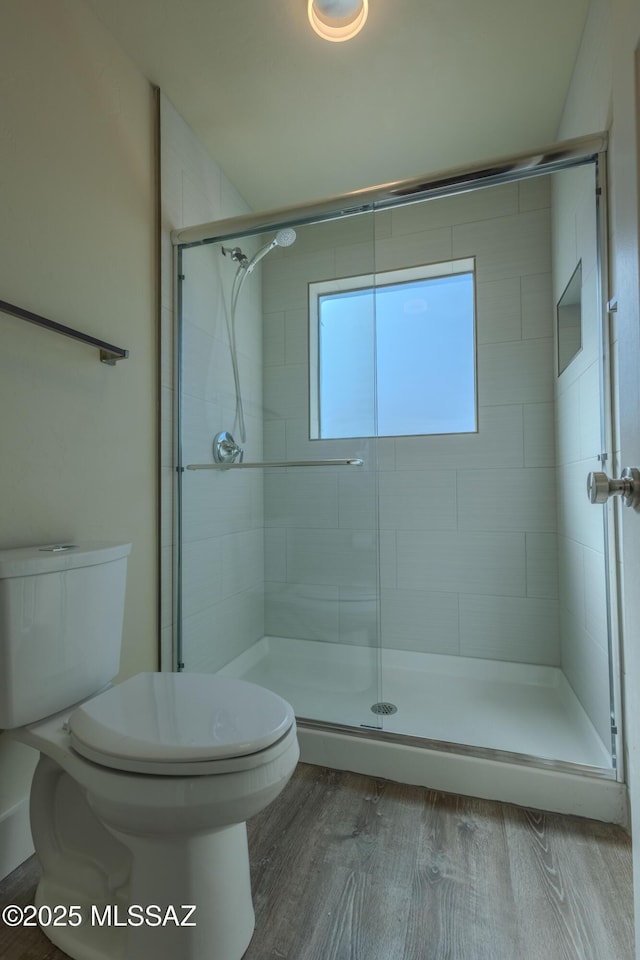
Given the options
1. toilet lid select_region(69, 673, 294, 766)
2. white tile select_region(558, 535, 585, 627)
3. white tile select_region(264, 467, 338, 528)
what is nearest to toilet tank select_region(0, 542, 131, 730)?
toilet lid select_region(69, 673, 294, 766)

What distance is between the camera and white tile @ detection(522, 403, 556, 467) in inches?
82.2

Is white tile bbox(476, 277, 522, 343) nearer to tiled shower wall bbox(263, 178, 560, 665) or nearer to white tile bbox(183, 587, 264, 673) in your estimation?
tiled shower wall bbox(263, 178, 560, 665)

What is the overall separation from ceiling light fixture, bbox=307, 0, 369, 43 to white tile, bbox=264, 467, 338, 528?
1349mm

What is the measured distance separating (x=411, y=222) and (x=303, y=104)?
78 cm

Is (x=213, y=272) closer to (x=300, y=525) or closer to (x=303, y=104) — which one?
(x=303, y=104)

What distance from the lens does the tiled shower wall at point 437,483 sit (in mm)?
1750

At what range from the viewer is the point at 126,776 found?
81 centimetres

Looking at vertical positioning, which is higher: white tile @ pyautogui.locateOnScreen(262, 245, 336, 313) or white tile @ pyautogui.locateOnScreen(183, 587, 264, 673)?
white tile @ pyautogui.locateOnScreen(262, 245, 336, 313)

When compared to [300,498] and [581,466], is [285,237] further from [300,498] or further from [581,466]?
[581,466]

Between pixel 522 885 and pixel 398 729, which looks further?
pixel 398 729

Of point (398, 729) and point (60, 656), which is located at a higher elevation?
point (60, 656)

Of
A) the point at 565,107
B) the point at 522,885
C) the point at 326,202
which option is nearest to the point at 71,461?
the point at 326,202

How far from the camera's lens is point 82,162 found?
53.6 inches

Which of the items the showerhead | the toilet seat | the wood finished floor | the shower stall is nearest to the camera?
the toilet seat
